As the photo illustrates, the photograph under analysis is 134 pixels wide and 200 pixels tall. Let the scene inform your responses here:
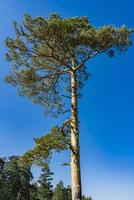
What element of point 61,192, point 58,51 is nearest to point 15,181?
point 61,192

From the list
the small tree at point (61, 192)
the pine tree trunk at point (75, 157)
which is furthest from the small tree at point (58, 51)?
the small tree at point (61, 192)

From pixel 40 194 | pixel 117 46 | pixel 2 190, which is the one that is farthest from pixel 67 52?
pixel 40 194

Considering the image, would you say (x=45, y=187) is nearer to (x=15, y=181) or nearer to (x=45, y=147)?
(x=15, y=181)

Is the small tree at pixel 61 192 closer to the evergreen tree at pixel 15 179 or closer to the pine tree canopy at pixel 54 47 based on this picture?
the evergreen tree at pixel 15 179

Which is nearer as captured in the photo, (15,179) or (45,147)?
(45,147)

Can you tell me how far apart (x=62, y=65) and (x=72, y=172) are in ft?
21.0

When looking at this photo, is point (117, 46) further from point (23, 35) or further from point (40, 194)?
point (40, 194)

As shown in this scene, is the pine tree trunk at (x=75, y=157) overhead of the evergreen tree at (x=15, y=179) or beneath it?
beneath

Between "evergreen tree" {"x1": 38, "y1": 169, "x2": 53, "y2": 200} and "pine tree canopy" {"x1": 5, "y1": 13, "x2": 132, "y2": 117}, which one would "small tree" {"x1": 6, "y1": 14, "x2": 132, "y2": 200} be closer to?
"pine tree canopy" {"x1": 5, "y1": 13, "x2": 132, "y2": 117}

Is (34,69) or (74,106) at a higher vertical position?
(34,69)

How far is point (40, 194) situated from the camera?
8425 centimetres

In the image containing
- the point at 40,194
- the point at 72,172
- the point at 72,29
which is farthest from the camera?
the point at 40,194

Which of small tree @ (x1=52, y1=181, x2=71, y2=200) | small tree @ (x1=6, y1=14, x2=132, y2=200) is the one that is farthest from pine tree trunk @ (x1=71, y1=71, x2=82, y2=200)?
small tree @ (x1=52, y1=181, x2=71, y2=200)

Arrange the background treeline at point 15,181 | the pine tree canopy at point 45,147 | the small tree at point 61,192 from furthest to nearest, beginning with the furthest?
1. the small tree at point 61,192
2. the background treeline at point 15,181
3. the pine tree canopy at point 45,147
